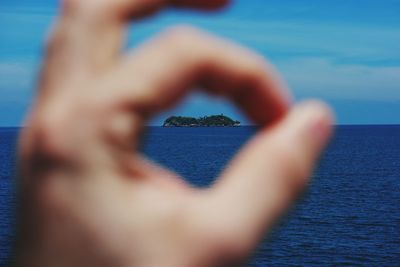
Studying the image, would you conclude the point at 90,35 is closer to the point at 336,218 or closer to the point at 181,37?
the point at 181,37

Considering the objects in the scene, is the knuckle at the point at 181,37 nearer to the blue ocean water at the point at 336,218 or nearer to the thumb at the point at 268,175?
the thumb at the point at 268,175

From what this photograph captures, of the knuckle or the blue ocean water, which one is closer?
the knuckle

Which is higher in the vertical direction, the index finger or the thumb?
the index finger

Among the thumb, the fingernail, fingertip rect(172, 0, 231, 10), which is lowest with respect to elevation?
the thumb

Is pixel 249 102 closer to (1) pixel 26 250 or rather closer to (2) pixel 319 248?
(1) pixel 26 250

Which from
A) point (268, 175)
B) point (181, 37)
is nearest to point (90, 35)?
point (181, 37)

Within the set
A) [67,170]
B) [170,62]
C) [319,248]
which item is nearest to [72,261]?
[67,170]

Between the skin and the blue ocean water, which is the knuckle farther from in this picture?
the blue ocean water

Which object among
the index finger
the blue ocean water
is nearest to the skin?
the index finger
